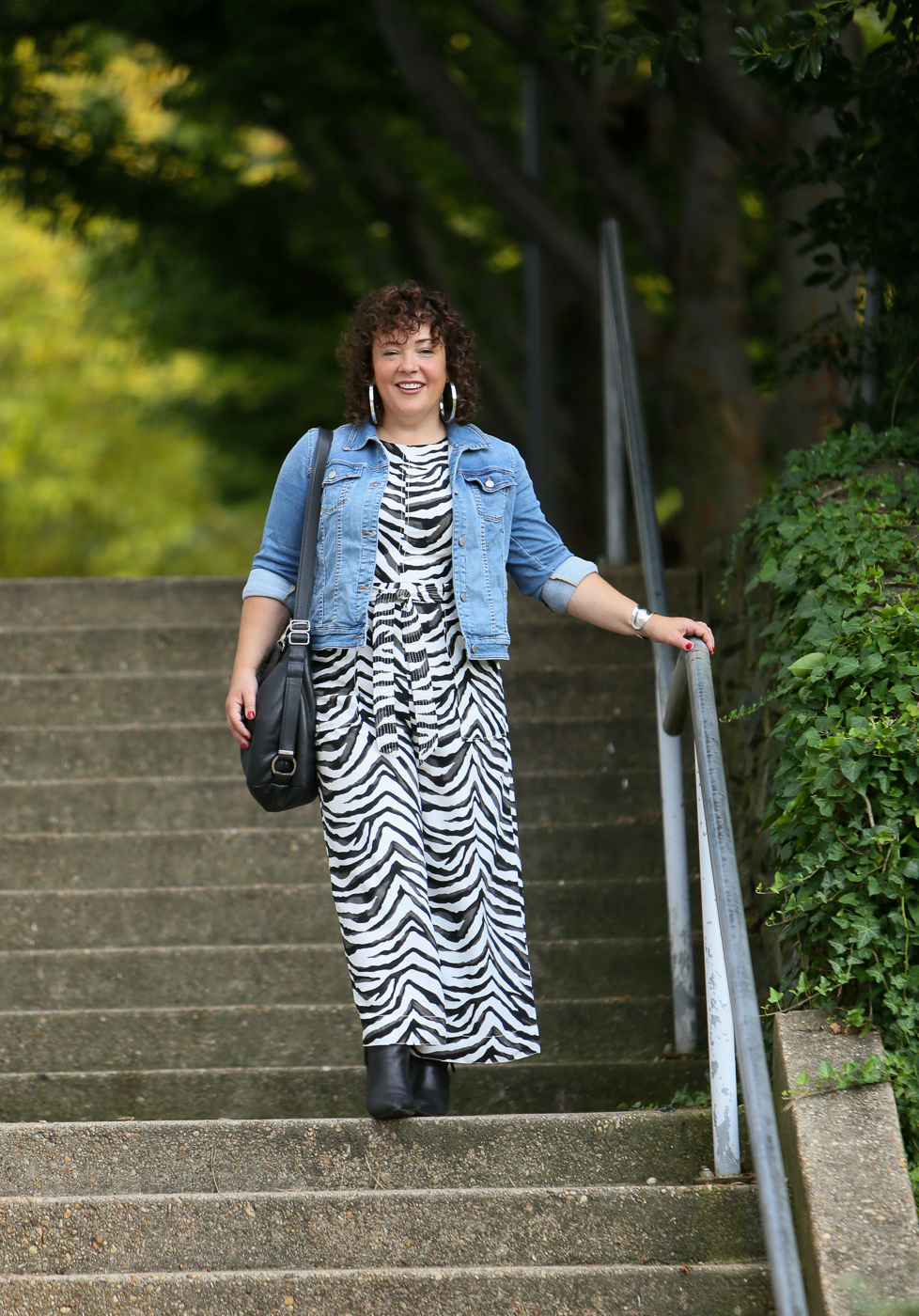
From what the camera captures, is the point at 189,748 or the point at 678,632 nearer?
the point at 678,632

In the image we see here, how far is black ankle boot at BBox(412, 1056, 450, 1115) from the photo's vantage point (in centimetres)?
268

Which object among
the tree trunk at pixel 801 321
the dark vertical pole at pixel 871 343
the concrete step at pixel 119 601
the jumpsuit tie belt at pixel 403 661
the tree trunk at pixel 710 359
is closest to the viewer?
the jumpsuit tie belt at pixel 403 661

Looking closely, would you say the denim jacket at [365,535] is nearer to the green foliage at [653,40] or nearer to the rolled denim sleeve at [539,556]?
the rolled denim sleeve at [539,556]

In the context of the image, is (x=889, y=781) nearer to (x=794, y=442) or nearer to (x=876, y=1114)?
(x=876, y=1114)

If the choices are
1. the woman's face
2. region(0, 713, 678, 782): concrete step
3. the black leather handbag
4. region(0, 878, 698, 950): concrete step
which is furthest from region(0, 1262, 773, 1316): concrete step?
region(0, 713, 678, 782): concrete step

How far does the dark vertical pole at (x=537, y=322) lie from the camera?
26.9ft

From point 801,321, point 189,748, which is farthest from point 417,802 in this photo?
point 801,321

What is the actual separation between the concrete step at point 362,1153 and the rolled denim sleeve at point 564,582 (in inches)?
39.4

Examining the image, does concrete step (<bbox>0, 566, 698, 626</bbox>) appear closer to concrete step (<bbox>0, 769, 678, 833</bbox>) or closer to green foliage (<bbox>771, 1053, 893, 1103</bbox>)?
concrete step (<bbox>0, 769, 678, 833</bbox>)

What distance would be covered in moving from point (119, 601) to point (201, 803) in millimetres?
1220

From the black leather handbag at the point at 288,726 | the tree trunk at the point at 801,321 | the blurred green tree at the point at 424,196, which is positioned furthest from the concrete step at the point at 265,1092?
the tree trunk at the point at 801,321

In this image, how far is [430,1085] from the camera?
106 inches

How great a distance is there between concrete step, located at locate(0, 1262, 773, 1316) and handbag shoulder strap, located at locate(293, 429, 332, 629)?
1162 mm

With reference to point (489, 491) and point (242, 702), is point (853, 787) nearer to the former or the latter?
point (489, 491)
